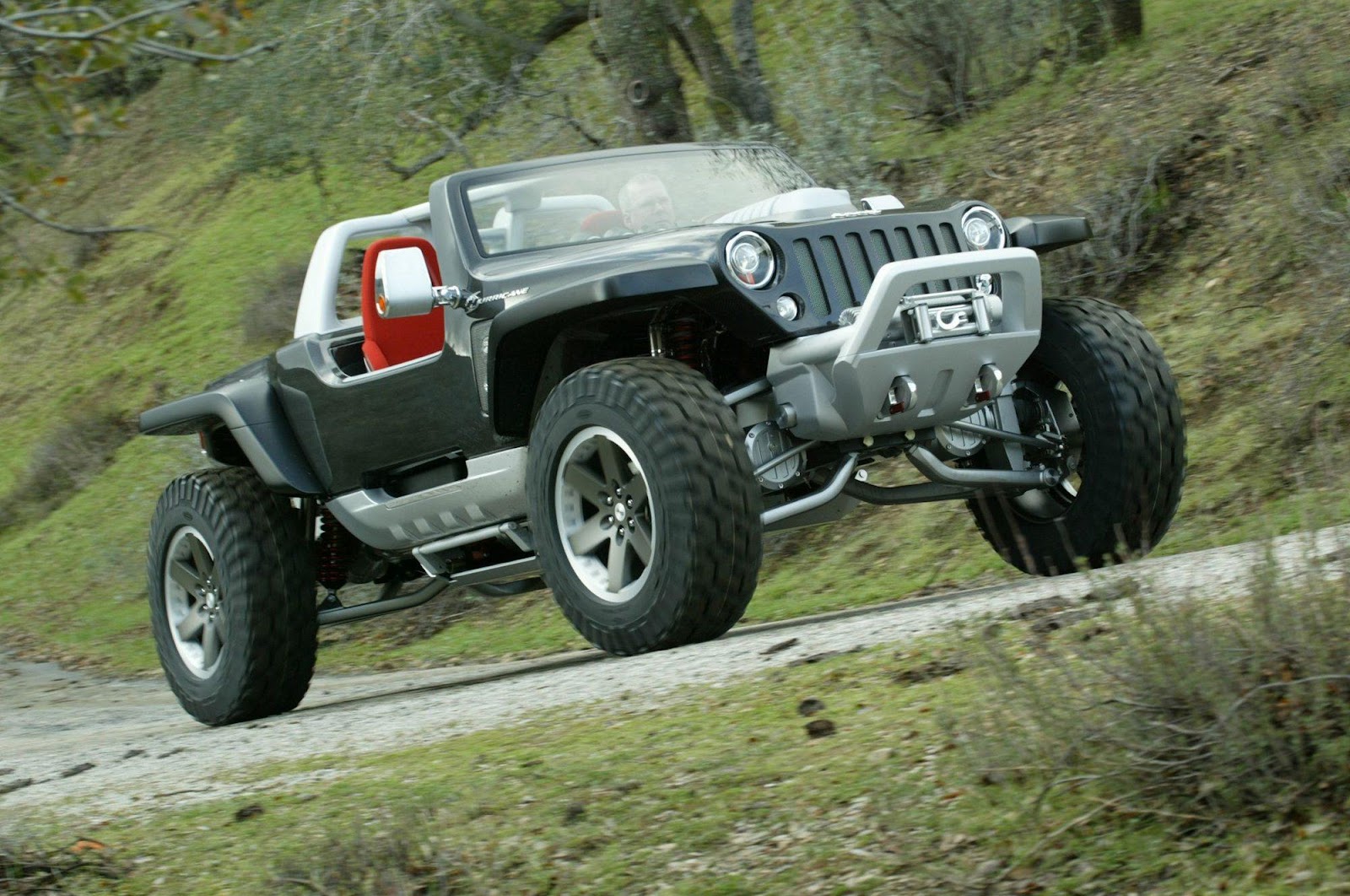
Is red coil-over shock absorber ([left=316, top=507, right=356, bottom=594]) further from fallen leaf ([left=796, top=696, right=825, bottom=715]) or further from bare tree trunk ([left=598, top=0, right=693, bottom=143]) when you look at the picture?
bare tree trunk ([left=598, top=0, right=693, bottom=143])

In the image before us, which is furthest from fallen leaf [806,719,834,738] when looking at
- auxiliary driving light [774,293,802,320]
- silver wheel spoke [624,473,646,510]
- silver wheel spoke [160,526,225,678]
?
silver wheel spoke [160,526,225,678]

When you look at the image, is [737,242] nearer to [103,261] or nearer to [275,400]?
[275,400]

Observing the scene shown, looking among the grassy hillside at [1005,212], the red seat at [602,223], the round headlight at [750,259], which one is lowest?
the grassy hillside at [1005,212]

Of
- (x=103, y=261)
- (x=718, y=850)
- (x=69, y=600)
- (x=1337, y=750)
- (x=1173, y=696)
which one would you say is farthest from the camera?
(x=103, y=261)

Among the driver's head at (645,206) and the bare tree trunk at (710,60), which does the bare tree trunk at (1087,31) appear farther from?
the driver's head at (645,206)

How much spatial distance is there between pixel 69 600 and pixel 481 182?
40.3 ft

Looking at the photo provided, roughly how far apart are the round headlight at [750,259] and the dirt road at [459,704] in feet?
4.06

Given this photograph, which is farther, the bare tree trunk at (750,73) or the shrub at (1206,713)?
the bare tree trunk at (750,73)

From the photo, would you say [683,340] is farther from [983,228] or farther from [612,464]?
[983,228]

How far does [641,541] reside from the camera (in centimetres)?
612

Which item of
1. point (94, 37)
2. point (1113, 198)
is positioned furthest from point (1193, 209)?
point (94, 37)

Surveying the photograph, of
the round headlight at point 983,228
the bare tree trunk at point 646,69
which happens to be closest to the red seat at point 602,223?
the round headlight at point 983,228

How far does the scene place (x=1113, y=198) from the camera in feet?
38.2

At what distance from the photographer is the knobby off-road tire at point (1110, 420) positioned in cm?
661
